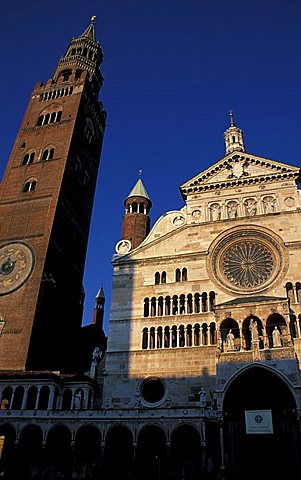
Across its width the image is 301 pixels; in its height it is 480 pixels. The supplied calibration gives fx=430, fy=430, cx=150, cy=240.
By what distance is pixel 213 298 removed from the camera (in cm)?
2850

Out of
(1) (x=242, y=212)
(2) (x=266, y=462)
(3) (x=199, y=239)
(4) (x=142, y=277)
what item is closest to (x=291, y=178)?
(1) (x=242, y=212)

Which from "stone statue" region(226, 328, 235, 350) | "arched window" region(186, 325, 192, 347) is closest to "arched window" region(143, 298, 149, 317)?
"arched window" region(186, 325, 192, 347)

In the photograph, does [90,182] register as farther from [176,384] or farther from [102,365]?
[176,384]

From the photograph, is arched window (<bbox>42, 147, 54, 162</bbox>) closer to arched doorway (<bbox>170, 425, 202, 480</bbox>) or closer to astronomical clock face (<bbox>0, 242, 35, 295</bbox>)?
astronomical clock face (<bbox>0, 242, 35, 295</bbox>)

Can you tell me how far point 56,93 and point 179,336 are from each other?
97.7ft

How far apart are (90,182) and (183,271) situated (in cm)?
1801

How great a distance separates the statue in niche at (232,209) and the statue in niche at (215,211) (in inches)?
29.5

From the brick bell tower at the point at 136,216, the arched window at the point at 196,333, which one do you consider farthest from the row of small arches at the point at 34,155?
the arched window at the point at 196,333

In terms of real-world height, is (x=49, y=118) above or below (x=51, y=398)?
above

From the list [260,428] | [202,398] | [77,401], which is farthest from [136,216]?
[260,428]

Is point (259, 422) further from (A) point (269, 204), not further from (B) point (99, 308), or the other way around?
(B) point (99, 308)

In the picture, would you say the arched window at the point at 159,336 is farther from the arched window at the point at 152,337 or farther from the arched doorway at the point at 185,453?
the arched doorway at the point at 185,453

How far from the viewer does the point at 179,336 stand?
2783cm

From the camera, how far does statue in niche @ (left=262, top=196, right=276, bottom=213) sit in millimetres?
30797
